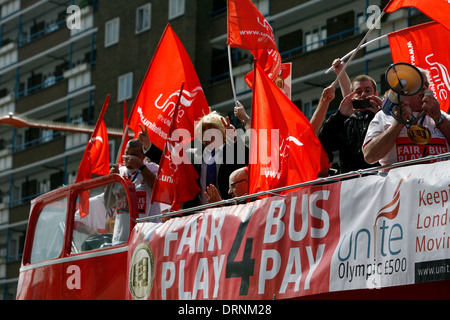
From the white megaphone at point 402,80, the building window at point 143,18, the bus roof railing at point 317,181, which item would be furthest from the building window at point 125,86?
the white megaphone at point 402,80

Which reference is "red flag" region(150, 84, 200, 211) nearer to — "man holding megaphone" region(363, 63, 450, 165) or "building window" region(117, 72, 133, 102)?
"man holding megaphone" region(363, 63, 450, 165)

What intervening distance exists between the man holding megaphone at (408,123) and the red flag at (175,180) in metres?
2.34

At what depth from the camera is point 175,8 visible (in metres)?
40.1

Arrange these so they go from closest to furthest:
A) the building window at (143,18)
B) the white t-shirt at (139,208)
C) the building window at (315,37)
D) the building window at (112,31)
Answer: the white t-shirt at (139,208)
the building window at (315,37)
the building window at (143,18)
the building window at (112,31)

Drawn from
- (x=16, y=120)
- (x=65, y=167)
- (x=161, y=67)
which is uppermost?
(x=65, y=167)

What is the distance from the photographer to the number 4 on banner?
706 cm

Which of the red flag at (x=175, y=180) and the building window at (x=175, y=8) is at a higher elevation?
the building window at (x=175, y=8)

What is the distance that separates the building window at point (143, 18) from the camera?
41.7 m

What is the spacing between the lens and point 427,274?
221 inches

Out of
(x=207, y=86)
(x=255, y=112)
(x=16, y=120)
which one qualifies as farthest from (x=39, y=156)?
(x=255, y=112)

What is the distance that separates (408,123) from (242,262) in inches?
66.2
